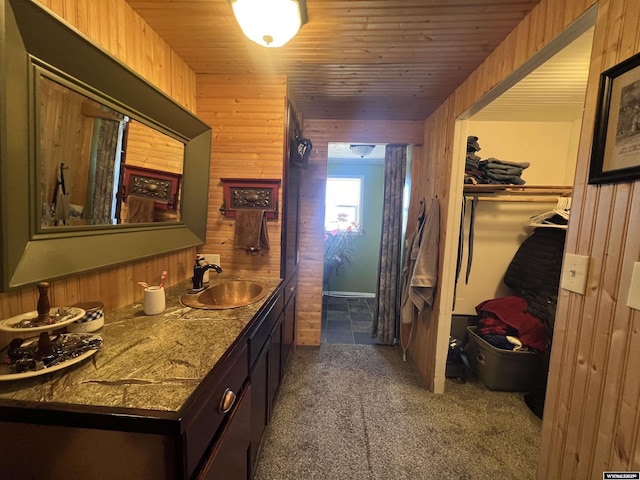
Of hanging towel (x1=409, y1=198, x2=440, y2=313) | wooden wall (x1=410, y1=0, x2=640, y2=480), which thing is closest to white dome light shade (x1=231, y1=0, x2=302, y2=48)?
wooden wall (x1=410, y1=0, x2=640, y2=480)

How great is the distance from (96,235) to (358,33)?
1545mm

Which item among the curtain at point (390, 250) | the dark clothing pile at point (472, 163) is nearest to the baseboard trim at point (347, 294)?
the curtain at point (390, 250)

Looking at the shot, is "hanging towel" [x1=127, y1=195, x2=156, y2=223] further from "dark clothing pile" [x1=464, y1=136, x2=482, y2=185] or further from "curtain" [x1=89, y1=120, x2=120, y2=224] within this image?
"dark clothing pile" [x1=464, y1=136, x2=482, y2=185]

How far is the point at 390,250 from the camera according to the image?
271cm

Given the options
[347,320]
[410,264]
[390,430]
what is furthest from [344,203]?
[390,430]

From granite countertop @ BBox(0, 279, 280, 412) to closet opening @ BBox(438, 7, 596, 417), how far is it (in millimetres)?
1701

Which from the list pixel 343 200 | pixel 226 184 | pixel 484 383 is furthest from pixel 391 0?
pixel 343 200

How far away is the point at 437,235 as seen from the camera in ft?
6.70

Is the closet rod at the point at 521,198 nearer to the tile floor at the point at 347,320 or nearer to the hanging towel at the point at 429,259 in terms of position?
the hanging towel at the point at 429,259

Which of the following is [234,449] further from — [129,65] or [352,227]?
[352,227]

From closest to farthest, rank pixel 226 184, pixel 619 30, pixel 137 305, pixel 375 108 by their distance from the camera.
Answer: pixel 619 30 → pixel 137 305 → pixel 226 184 → pixel 375 108

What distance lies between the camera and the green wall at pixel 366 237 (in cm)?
430

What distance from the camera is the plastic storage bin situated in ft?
6.48

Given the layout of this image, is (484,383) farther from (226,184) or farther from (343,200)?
(343,200)
